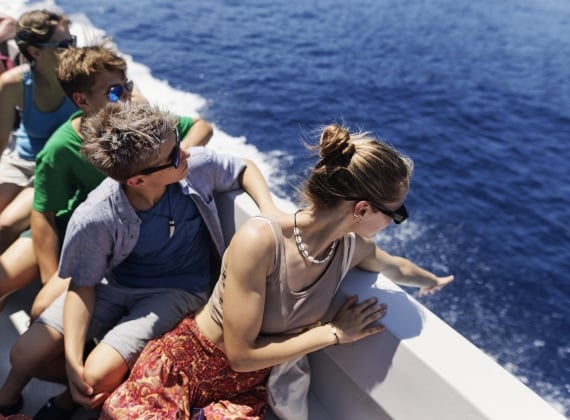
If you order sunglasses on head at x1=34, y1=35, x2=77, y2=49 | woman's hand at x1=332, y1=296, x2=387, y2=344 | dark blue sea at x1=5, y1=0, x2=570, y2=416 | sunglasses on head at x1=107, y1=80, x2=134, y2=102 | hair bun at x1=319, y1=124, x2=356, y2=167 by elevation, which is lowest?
dark blue sea at x1=5, y1=0, x2=570, y2=416

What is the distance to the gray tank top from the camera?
1.52 meters

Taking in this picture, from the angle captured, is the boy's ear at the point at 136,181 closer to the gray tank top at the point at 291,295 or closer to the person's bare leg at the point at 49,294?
the gray tank top at the point at 291,295

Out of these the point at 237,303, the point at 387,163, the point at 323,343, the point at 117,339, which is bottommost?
the point at 117,339

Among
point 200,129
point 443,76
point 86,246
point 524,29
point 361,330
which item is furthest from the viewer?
point 524,29

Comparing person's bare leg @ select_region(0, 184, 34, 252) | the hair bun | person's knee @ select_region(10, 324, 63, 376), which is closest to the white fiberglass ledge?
the hair bun

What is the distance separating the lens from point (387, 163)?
1438 mm

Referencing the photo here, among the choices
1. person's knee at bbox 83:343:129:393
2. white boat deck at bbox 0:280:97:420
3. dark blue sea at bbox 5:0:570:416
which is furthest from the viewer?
dark blue sea at bbox 5:0:570:416

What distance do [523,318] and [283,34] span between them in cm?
684

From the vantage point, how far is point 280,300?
1.54 metres

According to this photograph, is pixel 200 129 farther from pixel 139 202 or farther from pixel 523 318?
pixel 523 318

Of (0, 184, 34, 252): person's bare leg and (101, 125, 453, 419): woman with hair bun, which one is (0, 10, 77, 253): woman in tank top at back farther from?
(101, 125, 453, 419): woman with hair bun

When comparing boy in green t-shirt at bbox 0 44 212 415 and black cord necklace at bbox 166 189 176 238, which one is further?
boy in green t-shirt at bbox 0 44 212 415

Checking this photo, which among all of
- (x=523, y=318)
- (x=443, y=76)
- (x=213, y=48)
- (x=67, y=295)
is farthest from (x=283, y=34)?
(x=67, y=295)

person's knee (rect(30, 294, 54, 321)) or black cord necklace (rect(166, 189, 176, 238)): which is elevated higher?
black cord necklace (rect(166, 189, 176, 238))
